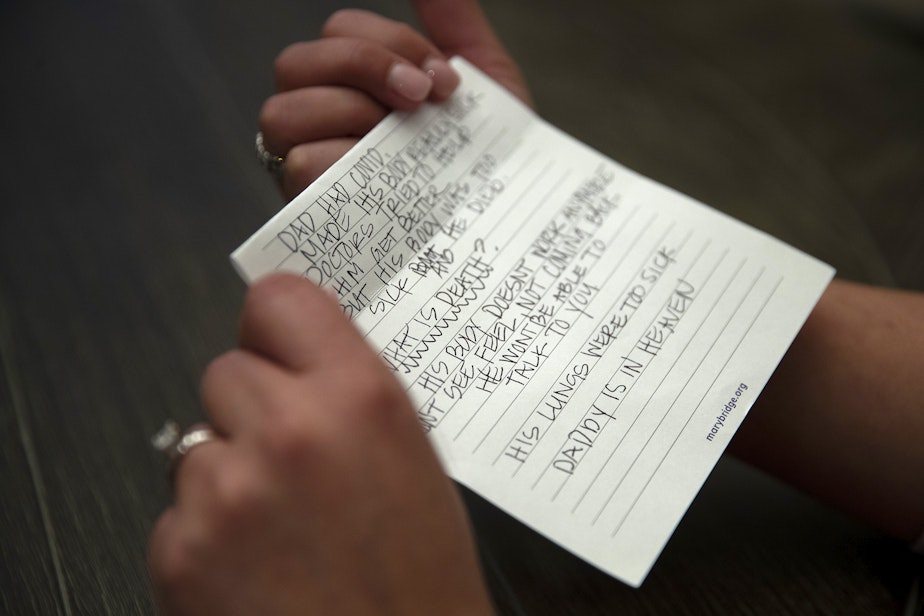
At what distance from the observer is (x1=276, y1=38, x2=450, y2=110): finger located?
39 centimetres

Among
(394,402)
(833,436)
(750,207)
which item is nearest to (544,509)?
(394,402)

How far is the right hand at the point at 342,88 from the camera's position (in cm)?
39

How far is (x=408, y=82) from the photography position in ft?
1.26

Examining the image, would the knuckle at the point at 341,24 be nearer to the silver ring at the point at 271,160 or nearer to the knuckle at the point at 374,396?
the silver ring at the point at 271,160

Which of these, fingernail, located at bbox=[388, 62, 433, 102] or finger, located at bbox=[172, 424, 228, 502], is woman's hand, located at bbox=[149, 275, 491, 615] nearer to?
finger, located at bbox=[172, 424, 228, 502]

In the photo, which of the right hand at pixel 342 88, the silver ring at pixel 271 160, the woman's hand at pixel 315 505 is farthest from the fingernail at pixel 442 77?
the woman's hand at pixel 315 505

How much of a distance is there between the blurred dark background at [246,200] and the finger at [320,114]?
0.14 meters

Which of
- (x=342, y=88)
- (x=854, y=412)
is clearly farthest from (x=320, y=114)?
(x=854, y=412)

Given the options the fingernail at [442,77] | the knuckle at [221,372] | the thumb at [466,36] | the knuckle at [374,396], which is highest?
the thumb at [466,36]

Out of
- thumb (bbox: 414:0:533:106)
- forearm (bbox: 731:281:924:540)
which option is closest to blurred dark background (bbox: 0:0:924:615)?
forearm (bbox: 731:281:924:540)

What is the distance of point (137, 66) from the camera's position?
0.60 metres

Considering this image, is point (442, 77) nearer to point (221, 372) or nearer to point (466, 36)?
point (466, 36)

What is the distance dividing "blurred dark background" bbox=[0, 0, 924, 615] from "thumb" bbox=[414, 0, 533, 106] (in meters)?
0.13

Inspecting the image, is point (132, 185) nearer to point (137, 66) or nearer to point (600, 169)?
point (137, 66)
